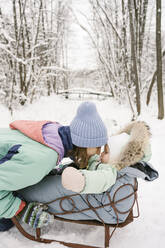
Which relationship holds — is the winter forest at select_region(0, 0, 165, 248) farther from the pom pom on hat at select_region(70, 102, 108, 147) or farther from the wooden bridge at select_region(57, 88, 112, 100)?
the pom pom on hat at select_region(70, 102, 108, 147)

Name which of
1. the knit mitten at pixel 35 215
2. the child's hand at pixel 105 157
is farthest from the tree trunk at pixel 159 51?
the knit mitten at pixel 35 215

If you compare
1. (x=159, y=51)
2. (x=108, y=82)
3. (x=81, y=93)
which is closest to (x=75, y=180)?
(x=159, y=51)

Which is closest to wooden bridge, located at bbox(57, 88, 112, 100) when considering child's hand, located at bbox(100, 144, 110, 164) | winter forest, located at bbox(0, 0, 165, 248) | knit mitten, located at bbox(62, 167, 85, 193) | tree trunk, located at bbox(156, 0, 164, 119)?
winter forest, located at bbox(0, 0, 165, 248)

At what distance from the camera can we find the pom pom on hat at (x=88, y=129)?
1.39 metres

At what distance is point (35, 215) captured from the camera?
58.6 inches

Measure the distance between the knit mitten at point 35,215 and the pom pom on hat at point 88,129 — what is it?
2.08ft

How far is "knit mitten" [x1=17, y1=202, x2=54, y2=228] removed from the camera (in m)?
1.48

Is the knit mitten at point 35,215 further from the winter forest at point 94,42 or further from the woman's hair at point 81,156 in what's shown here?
the winter forest at point 94,42

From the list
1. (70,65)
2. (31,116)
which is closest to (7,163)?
(31,116)

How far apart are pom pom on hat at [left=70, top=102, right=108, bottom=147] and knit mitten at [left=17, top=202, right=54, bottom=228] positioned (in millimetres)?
635

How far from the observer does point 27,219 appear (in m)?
1.48

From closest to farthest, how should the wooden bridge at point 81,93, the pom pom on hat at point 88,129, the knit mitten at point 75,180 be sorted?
1. the knit mitten at point 75,180
2. the pom pom on hat at point 88,129
3. the wooden bridge at point 81,93

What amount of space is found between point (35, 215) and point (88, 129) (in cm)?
82

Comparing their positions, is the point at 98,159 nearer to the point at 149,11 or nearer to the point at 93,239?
the point at 93,239
